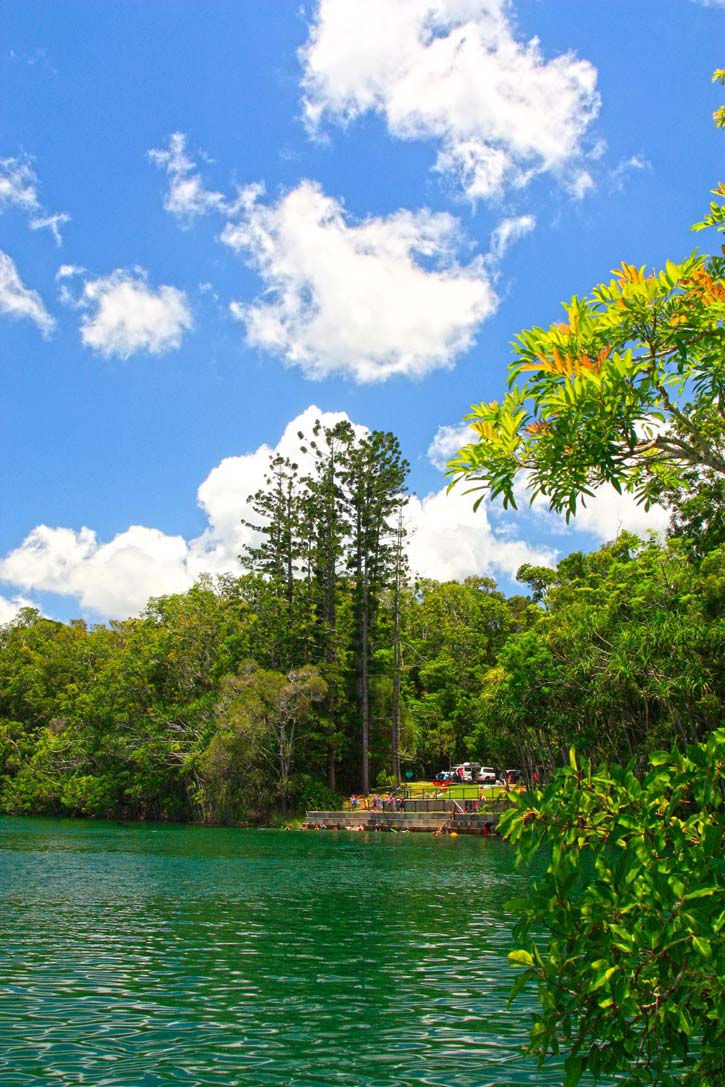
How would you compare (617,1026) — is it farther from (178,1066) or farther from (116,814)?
(116,814)

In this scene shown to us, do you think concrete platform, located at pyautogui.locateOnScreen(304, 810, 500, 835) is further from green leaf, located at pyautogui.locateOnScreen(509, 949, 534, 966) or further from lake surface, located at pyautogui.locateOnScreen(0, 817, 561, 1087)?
green leaf, located at pyautogui.locateOnScreen(509, 949, 534, 966)

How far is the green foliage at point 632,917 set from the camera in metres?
2.97

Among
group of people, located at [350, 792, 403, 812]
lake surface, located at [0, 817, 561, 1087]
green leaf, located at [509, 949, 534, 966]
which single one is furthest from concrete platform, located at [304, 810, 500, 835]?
green leaf, located at [509, 949, 534, 966]

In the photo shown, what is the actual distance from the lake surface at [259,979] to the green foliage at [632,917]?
5.32 meters

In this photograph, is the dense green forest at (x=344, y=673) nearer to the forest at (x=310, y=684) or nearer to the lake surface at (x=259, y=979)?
the forest at (x=310, y=684)

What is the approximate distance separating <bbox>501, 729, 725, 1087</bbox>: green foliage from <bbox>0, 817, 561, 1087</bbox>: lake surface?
5316mm

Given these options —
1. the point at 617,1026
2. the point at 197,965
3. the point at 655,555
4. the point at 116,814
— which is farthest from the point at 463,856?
the point at 116,814

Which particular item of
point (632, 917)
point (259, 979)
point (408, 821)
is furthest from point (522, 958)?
point (408, 821)

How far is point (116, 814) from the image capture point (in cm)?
6091

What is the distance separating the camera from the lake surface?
8086 mm

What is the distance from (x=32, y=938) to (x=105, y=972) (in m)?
3.41

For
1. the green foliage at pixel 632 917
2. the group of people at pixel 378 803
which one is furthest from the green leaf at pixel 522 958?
the group of people at pixel 378 803

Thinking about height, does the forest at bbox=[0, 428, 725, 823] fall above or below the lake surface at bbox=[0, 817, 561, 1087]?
above

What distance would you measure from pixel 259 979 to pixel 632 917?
980 centimetres
